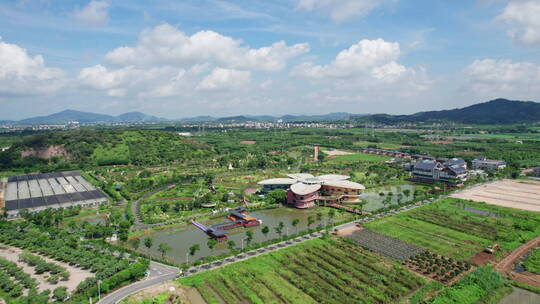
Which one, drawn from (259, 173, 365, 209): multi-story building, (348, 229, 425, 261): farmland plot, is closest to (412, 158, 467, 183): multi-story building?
(259, 173, 365, 209): multi-story building

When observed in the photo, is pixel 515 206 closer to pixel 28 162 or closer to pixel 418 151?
pixel 418 151

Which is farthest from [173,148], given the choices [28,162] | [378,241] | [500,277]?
[500,277]

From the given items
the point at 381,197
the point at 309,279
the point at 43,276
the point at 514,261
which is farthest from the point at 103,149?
the point at 514,261

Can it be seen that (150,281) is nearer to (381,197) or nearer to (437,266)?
(437,266)

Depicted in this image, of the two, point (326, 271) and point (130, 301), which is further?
point (326, 271)

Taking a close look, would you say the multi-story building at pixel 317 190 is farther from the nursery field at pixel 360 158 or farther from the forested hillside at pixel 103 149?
the forested hillside at pixel 103 149

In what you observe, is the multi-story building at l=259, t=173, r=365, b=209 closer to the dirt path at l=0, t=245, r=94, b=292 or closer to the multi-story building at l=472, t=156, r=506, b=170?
the dirt path at l=0, t=245, r=94, b=292
